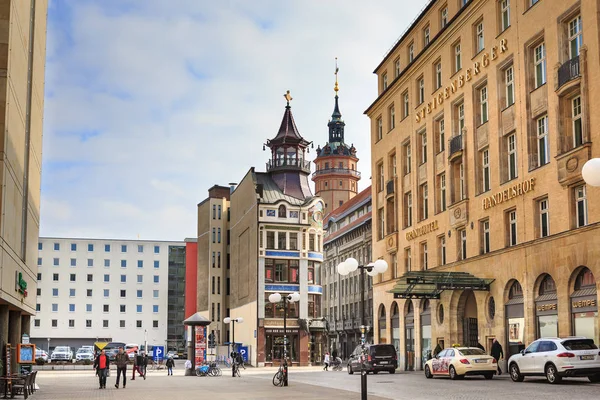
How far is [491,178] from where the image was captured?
41375 mm

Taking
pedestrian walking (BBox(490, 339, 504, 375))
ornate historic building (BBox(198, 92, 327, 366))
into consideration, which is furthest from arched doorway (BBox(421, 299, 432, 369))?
ornate historic building (BBox(198, 92, 327, 366))

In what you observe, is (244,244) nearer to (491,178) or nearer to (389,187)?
(389,187)

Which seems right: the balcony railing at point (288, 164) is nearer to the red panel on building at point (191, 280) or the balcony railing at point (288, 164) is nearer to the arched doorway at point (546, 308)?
the red panel on building at point (191, 280)

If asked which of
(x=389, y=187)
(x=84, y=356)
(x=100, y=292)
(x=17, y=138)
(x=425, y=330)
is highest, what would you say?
(x=389, y=187)

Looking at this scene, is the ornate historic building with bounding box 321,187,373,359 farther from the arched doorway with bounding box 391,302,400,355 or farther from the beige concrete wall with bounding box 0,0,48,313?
the beige concrete wall with bounding box 0,0,48,313

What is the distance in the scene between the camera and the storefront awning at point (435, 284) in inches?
1598

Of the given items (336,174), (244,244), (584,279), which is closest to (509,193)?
(584,279)

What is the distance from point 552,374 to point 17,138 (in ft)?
67.4

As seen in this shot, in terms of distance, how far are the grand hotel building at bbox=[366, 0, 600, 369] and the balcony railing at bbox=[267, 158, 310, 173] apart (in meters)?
29.6

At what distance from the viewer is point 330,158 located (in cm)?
15988

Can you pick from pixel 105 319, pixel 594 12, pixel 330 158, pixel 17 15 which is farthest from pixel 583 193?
pixel 330 158

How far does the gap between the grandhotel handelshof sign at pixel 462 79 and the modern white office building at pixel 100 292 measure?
90270mm

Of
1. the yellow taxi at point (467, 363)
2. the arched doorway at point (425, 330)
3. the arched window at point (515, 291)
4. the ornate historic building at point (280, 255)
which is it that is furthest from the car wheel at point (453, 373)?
the ornate historic building at point (280, 255)

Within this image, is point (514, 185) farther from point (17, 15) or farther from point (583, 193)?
point (17, 15)
